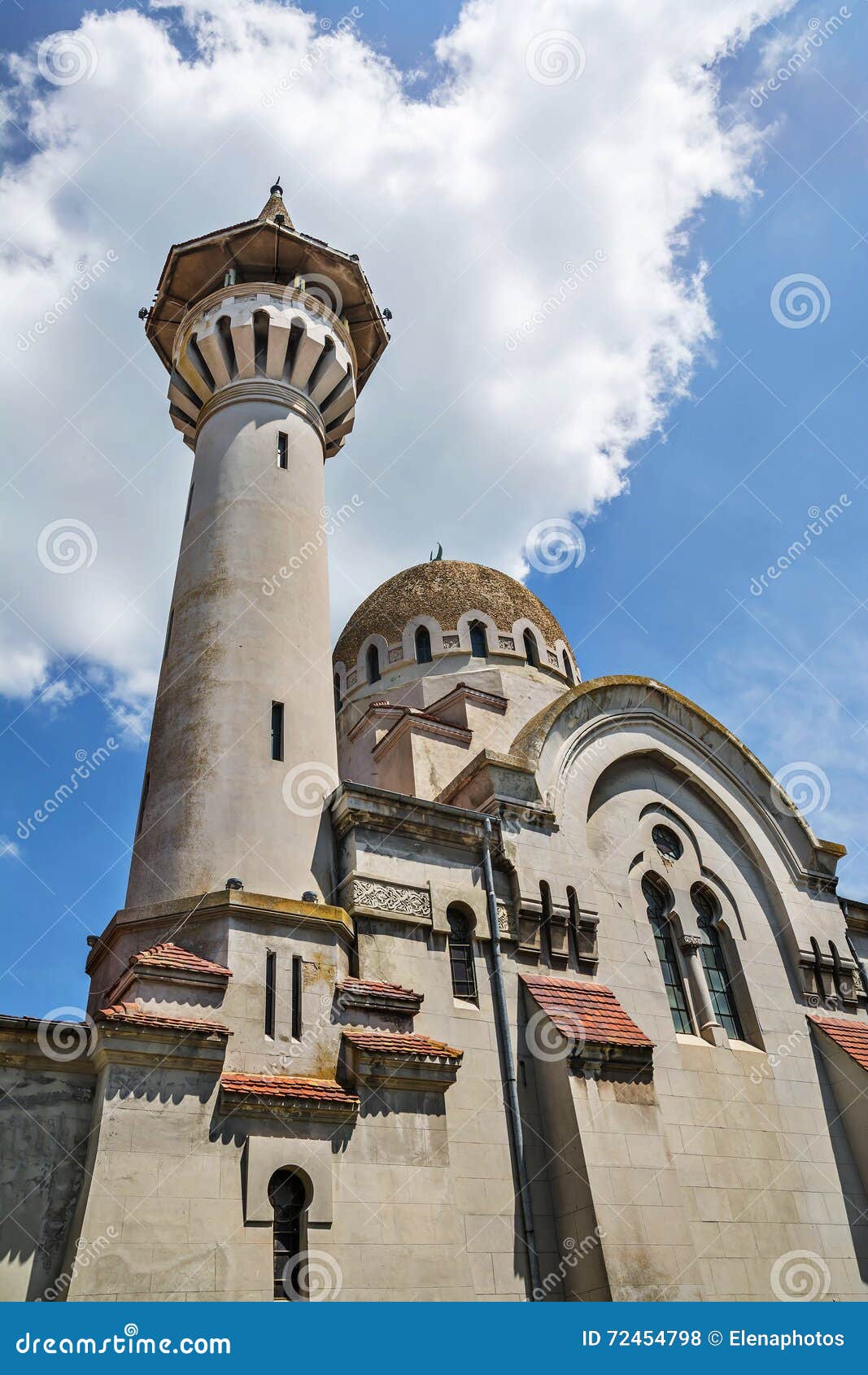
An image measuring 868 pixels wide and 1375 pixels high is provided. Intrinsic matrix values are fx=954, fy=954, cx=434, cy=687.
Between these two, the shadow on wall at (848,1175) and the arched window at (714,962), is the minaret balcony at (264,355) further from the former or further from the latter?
the shadow on wall at (848,1175)

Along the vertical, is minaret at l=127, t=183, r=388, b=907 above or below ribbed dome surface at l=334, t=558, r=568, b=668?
below

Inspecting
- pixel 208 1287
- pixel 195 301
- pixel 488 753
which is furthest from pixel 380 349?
pixel 208 1287

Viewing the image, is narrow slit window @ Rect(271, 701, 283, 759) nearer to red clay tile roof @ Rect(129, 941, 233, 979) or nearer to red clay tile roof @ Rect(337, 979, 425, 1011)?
red clay tile roof @ Rect(129, 941, 233, 979)

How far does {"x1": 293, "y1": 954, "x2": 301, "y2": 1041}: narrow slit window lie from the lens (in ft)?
42.4

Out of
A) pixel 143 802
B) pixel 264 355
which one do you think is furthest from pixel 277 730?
pixel 264 355

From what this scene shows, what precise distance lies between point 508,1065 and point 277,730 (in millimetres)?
6443

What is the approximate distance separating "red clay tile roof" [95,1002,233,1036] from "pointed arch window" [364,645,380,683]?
1572 cm

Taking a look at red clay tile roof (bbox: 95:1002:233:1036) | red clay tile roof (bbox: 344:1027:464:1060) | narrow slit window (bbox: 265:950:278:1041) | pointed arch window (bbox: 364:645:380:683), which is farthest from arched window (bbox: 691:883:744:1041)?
pointed arch window (bbox: 364:645:380:683)

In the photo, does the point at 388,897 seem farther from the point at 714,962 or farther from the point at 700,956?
the point at 714,962

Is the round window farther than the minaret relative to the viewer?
Yes

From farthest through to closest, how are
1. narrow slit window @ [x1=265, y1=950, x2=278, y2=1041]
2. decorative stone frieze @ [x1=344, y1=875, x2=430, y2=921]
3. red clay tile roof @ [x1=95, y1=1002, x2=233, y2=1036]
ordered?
decorative stone frieze @ [x1=344, y1=875, x2=430, y2=921]
narrow slit window @ [x1=265, y1=950, x2=278, y2=1041]
red clay tile roof @ [x1=95, y1=1002, x2=233, y2=1036]

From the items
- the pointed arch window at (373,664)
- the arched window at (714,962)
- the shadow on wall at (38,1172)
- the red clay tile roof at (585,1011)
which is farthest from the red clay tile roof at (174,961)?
the pointed arch window at (373,664)
